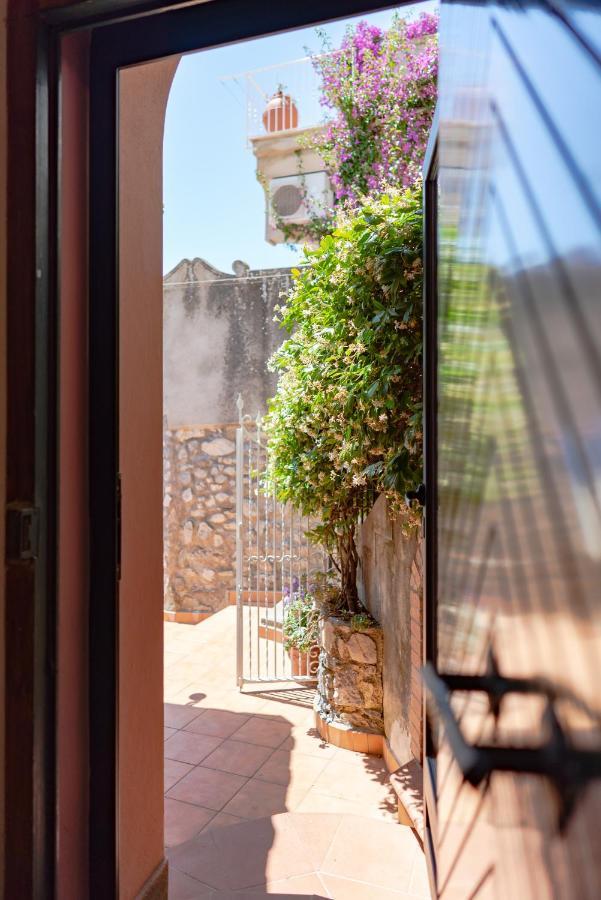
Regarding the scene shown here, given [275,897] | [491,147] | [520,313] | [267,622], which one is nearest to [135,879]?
[275,897]

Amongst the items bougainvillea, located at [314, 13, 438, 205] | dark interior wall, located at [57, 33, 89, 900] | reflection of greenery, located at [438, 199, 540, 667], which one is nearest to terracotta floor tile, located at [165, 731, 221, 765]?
dark interior wall, located at [57, 33, 89, 900]

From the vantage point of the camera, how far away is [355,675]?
347cm

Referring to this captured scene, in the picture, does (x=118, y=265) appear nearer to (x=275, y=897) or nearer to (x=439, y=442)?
(x=439, y=442)

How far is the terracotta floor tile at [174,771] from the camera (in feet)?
10.2

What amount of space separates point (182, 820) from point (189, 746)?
30.7 inches

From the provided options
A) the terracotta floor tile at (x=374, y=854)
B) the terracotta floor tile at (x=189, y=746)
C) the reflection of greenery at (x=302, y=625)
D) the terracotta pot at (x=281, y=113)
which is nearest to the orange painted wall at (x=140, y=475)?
the terracotta floor tile at (x=374, y=854)

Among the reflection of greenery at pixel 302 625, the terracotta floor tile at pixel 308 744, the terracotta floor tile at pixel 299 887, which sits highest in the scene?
the reflection of greenery at pixel 302 625

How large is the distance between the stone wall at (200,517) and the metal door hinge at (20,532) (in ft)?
18.0

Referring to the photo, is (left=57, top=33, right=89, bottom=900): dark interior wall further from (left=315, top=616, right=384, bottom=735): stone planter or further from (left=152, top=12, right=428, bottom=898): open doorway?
(left=315, top=616, right=384, bottom=735): stone planter

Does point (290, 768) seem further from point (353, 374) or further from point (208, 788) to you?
point (353, 374)

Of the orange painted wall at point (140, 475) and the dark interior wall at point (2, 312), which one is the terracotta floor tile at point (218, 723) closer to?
the orange painted wall at point (140, 475)

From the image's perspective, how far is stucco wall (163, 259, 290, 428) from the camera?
650 cm

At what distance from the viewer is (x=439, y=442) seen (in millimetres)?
1152

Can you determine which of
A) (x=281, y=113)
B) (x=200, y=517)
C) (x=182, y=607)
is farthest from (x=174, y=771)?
(x=281, y=113)
